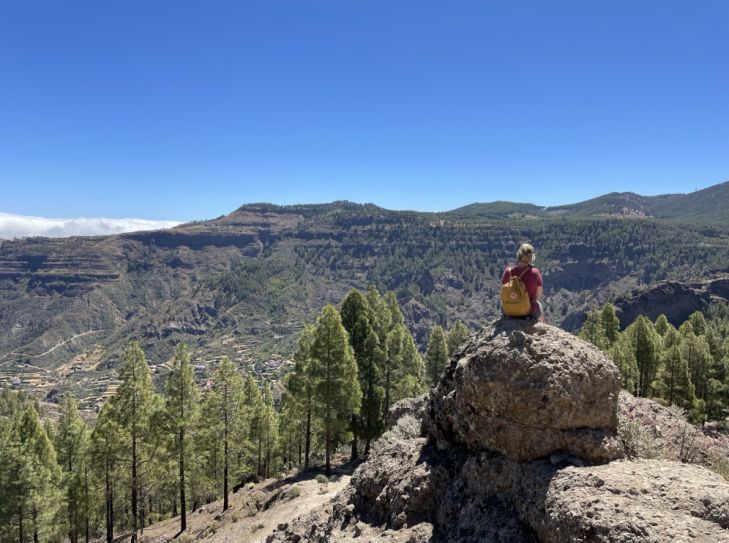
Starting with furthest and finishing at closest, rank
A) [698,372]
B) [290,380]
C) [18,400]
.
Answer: [18,400], [698,372], [290,380]

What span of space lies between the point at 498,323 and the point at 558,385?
2.37m

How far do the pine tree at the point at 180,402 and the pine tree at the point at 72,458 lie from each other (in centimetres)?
1015

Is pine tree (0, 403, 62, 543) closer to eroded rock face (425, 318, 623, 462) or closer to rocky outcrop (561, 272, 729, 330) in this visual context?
eroded rock face (425, 318, 623, 462)

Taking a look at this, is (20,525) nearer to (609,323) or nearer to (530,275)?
(530,275)

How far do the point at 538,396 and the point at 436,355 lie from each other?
132 feet

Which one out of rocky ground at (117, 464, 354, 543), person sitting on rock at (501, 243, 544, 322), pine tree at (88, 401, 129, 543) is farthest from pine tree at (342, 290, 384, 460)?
person sitting on rock at (501, 243, 544, 322)

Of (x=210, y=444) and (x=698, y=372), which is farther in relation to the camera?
(x=698, y=372)

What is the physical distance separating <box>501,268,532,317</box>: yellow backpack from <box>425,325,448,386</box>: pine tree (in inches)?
1515

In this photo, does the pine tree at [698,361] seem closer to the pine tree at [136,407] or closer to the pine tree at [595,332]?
the pine tree at [595,332]

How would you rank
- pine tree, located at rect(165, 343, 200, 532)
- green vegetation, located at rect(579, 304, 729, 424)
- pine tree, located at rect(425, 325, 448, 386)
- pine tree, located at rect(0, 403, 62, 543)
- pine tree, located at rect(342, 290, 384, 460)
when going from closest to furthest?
pine tree, located at rect(0, 403, 62, 543)
pine tree, located at rect(165, 343, 200, 532)
pine tree, located at rect(342, 290, 384, 460)
green vegetation, located at rect(579, 304, 729, 424)
pine tree, located at rect(425, 325, 448, 386)

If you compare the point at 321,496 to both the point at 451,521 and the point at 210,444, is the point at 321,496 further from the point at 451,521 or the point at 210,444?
the point at 451,521

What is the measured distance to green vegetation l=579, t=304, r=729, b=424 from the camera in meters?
40.5

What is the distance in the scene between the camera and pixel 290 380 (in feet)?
106

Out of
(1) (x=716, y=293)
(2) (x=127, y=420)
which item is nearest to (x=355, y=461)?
(2) (x=127, y=420)
